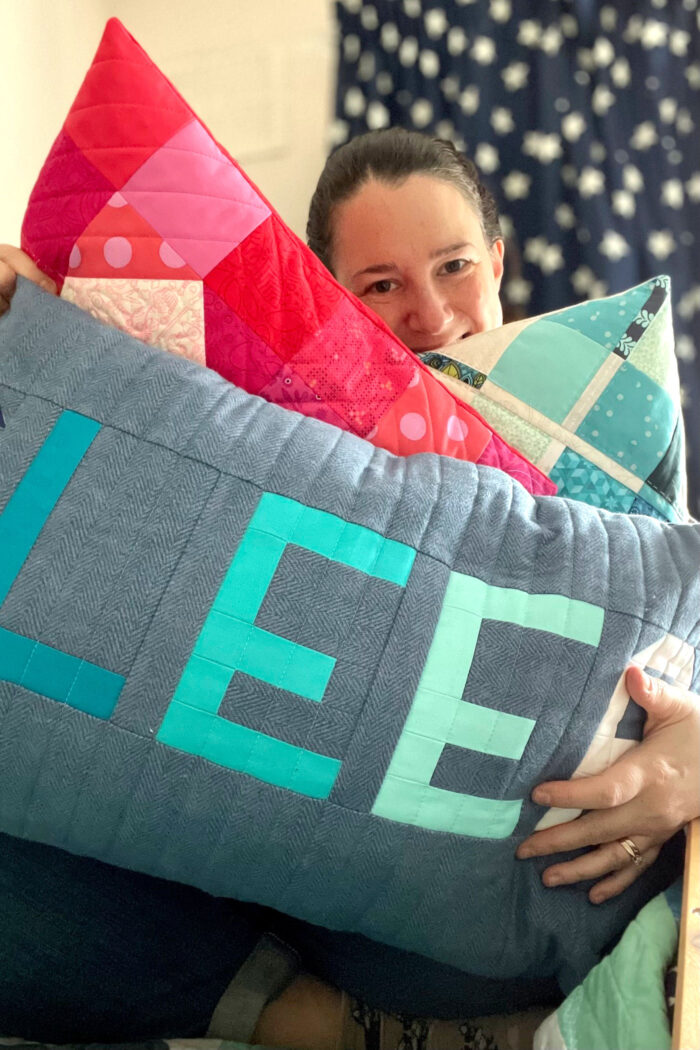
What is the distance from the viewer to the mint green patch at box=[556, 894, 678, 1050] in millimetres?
508

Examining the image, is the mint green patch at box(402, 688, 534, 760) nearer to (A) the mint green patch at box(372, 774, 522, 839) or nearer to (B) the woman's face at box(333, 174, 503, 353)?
(A) the mint green patch at box(372, 774, 522, 839)

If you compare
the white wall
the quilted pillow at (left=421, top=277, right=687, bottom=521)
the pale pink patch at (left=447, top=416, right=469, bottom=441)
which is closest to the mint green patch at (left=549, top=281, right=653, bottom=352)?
the quilted pillow at (left=421, top=277, right=687, bottom=521)

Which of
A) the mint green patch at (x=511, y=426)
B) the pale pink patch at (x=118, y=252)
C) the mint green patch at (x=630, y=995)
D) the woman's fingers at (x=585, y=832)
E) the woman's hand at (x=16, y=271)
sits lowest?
the mint green patch at (x=630, y=995)

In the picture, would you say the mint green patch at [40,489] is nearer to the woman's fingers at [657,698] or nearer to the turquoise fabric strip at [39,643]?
the turquoise fabric strip at [39,643]

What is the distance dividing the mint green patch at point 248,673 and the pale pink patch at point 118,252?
29 cm

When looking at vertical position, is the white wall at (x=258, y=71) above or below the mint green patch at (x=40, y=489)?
above

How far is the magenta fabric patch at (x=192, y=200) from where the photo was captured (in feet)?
2.30

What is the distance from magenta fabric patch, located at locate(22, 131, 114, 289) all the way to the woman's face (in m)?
0.52

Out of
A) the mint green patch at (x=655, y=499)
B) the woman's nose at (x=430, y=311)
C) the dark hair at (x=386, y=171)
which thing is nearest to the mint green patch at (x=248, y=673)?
→ the mint green patch at (x=655, y=499)

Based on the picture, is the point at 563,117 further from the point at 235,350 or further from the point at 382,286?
the point at 235,350

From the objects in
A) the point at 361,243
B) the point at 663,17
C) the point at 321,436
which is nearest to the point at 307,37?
the point at 663,17

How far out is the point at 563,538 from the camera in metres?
0.62

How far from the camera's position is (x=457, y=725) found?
0.56 metres

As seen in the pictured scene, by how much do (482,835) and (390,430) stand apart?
0.34m
